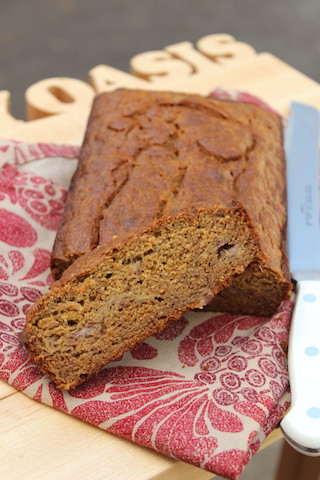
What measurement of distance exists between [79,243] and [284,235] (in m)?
0.67

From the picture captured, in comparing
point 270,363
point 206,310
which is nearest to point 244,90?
point 206,310

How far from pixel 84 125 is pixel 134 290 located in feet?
4.35

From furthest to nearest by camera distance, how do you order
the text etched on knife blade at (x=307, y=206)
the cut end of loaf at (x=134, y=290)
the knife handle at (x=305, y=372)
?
the text etched on knife blade at (x=307, y=206), the cut end of loaf at (x=134, y=290), the knife handle at (x=305, y=372)

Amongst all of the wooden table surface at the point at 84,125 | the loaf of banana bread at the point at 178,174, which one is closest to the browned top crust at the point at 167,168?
the loaf of banana bread at the point at 178,174

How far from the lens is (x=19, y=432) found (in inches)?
74.9

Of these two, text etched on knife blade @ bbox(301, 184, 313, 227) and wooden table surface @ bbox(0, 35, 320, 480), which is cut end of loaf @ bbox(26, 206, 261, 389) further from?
text etched on knife blade @ bbox(301, 184, 313, 227)

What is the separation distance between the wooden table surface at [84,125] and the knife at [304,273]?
22 cm

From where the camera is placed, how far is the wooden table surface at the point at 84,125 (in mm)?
1835

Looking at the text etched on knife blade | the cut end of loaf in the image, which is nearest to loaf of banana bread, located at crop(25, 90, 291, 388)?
the cut end of loaf

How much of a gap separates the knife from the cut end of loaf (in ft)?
0.89

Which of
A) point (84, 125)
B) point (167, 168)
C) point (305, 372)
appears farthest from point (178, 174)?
point (84, 125)

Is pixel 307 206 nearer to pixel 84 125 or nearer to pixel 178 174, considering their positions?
pixel 178 174

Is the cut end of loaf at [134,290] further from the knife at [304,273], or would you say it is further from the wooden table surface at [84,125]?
the knife at [304,273]

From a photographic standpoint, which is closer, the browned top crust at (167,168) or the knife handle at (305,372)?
the knife handle at (305,372)
